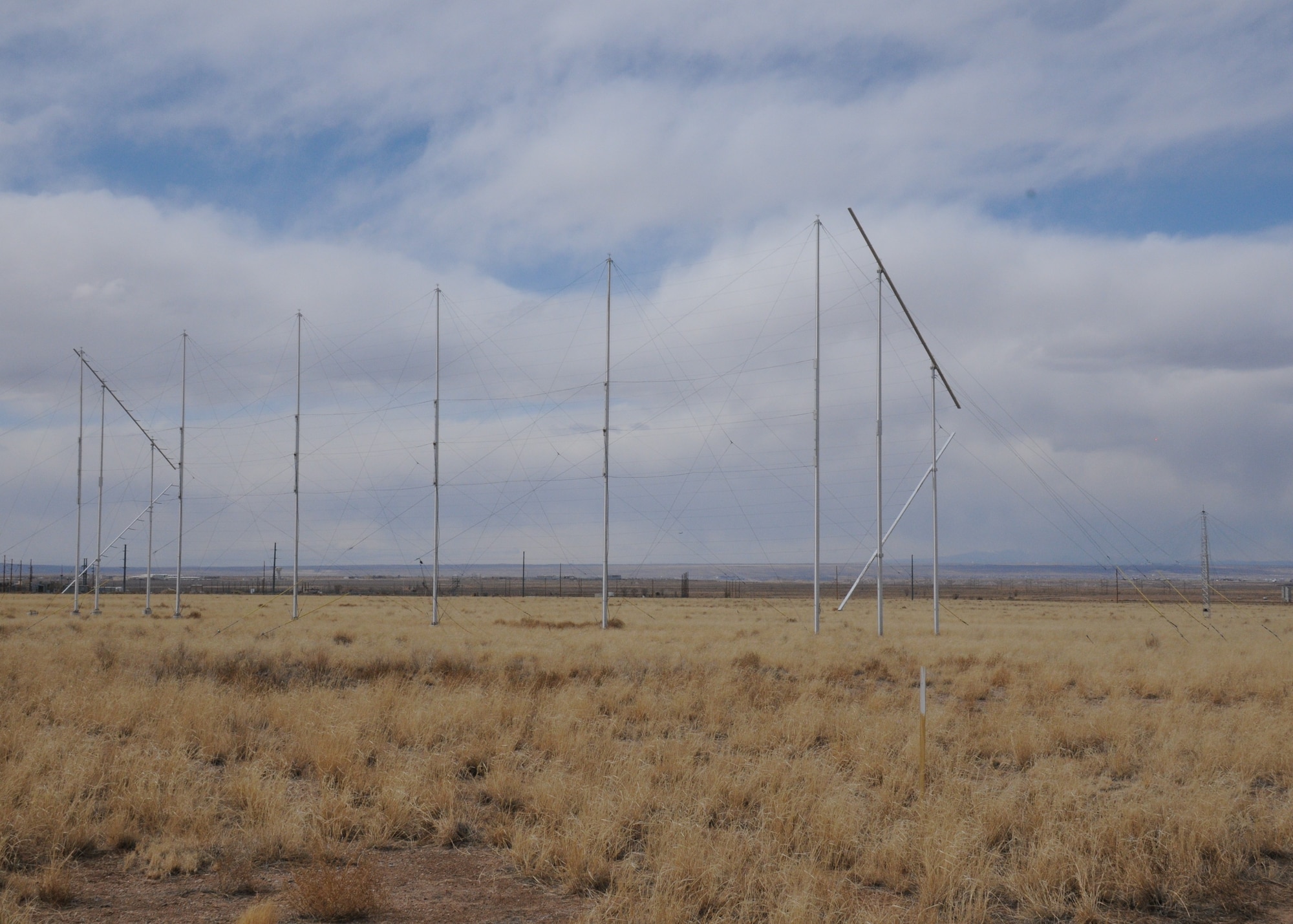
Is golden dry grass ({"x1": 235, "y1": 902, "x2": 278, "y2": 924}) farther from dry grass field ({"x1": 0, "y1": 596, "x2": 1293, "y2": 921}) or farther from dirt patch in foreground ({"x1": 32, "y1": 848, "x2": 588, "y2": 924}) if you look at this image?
dirt patch in foreground ({"x1": 32, "y1": 848, "x2": 588, "y2": 924})

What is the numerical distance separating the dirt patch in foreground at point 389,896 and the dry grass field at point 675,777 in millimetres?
206

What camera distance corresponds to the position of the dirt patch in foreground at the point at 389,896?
27.5 ft

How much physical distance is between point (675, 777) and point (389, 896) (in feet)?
15.3

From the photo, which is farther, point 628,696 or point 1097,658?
point 1097,658

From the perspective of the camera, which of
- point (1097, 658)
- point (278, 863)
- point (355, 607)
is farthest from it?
point (355, 607)

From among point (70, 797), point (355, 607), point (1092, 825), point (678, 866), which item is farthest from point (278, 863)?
point (355, 607)

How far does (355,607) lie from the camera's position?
6638 centimetres

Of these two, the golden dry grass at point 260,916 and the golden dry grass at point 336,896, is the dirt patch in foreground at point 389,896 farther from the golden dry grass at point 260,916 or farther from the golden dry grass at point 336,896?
the golden dry grass at point 260,916

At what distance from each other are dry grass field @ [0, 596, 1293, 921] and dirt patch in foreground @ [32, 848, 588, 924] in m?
0.21

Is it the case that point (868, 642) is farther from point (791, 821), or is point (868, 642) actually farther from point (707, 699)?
point (791, 821)

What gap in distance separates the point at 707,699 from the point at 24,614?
49.0 metres

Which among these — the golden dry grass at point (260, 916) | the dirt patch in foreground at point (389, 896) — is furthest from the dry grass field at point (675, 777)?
the dirt patch in foreground at point (389, 896)

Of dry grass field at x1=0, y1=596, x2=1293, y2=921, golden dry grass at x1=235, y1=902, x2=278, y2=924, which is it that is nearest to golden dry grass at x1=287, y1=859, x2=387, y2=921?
dry grass field at x1=0, y1=596, x2=1293, y2=921

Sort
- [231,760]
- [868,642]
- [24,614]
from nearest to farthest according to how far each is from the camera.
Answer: [231,760], [868,642], [24,614]
